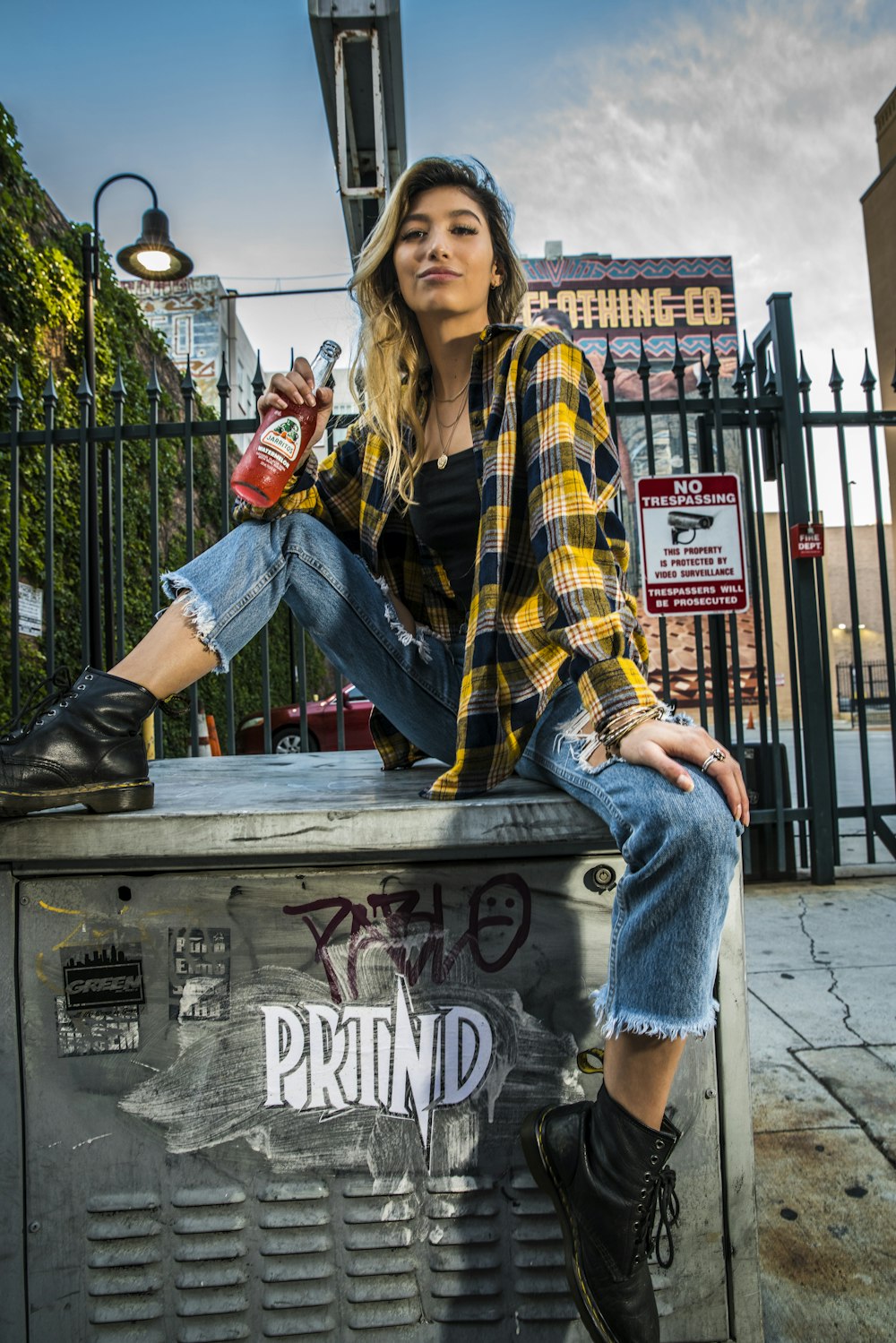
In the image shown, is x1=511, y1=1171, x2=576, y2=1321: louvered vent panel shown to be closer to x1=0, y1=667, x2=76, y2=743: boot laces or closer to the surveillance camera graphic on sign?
x1=0, y1=667, x2=76, y2=743: boot laces

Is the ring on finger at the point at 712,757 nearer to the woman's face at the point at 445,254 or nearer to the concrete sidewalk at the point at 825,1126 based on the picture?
the concrete sidewalk at the point at 825,1126

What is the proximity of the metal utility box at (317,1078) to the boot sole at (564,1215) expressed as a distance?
0.29ft

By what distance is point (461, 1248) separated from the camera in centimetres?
134

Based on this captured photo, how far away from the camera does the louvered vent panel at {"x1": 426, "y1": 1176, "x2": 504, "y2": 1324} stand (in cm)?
134

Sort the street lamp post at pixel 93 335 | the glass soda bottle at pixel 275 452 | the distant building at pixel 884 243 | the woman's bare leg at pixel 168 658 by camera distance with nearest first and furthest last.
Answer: the woman's bare leg at pixel 168 658 → the glass soda bottle at pixel 275 452 → the street lamp post at pixel 93 335 → the distant building at pixel 884 243

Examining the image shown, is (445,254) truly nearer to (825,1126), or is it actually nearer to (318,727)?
(825,1126)

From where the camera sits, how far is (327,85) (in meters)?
4.60

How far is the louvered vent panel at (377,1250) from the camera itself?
Answer: 1335 millimetres

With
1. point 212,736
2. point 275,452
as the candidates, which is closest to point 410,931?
point 275,452

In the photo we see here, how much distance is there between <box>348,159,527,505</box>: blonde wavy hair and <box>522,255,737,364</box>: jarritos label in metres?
28.5

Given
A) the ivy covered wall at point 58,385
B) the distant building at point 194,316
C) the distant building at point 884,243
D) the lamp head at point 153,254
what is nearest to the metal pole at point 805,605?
the ivy covered wall at point 58,385

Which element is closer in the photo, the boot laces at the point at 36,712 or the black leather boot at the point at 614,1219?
the black leather boot at the point at 614,1219

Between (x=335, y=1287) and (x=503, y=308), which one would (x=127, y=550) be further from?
(x=335, y=1287)

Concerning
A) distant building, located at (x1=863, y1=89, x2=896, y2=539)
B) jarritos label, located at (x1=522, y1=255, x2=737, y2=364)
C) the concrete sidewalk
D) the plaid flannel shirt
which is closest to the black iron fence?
the concrete sidewalk
